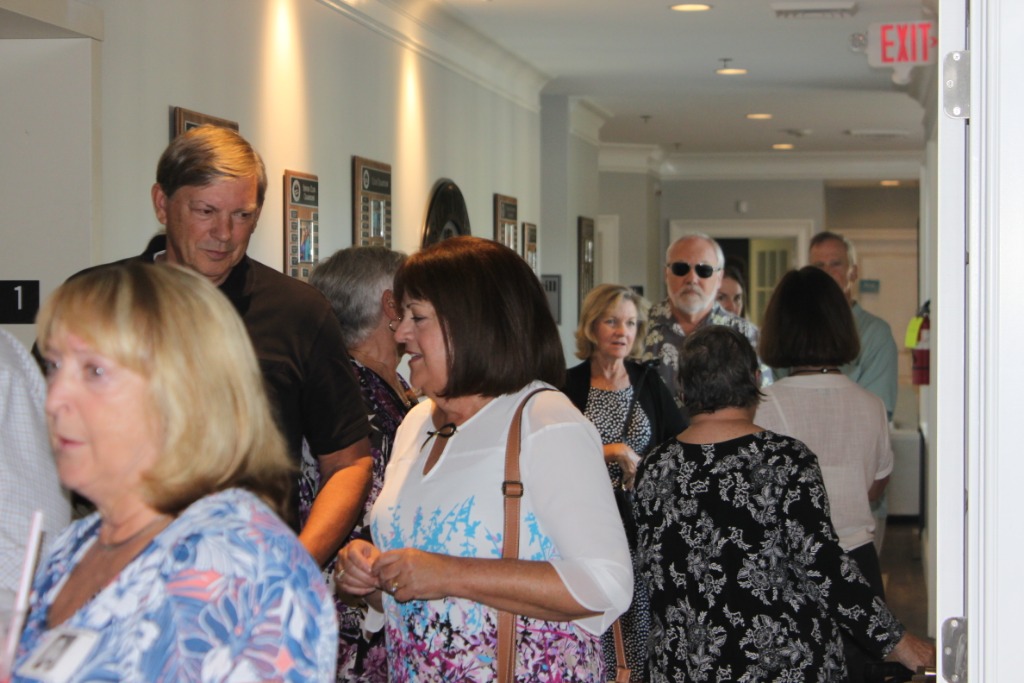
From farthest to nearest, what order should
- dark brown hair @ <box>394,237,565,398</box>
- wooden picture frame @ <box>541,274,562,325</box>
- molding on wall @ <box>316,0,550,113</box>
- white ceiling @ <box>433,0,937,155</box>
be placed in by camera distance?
wooden picture frame @ <box>541,274,562,325</box> < white ceiling @ <box>433,0,937,155</box> < molding on wall @ <box>316,0,550,113</box> < dark brown hair @ <box>394,237,565,398</box>

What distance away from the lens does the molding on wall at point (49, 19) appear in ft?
10.8

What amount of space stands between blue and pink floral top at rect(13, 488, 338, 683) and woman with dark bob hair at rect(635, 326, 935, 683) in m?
1.58

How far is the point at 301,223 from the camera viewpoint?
5.07 m

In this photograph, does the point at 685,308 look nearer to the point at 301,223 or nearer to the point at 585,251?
the point at 301,223

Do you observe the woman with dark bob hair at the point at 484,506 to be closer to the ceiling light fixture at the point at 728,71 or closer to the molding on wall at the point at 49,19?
the molding on wall at the point at 49,19

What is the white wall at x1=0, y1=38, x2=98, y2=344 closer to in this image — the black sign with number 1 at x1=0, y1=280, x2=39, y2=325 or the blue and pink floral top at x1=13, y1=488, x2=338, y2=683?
the black sign with number 1 at x1=0, y1=280, x2=39, y2=325

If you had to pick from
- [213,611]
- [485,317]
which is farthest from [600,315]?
A: [213,611]

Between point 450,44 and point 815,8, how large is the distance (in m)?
1.99

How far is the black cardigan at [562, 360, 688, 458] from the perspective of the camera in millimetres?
4164

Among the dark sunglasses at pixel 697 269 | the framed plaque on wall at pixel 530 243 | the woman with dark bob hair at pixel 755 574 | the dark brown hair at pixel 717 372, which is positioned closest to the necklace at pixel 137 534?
the woman with dark bob hair at pixel 755 574

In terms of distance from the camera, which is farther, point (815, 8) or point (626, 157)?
point (626, 157)

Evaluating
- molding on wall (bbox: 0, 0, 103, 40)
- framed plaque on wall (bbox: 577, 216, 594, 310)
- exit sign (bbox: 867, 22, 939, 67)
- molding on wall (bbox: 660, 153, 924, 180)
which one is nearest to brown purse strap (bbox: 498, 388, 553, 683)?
molding on wall (bbox: 0, 0, 103, 40)
